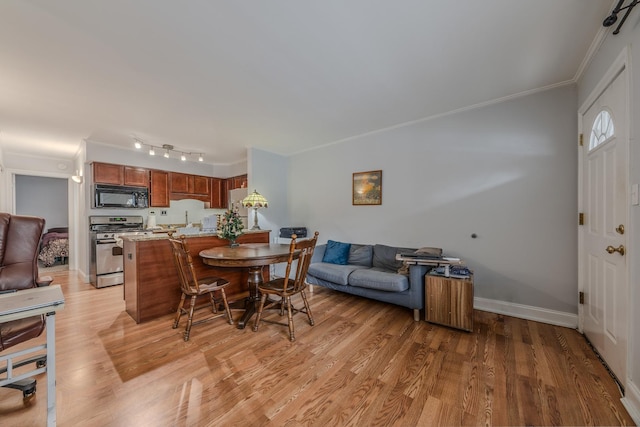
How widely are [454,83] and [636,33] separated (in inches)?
45.9

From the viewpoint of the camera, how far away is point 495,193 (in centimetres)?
278

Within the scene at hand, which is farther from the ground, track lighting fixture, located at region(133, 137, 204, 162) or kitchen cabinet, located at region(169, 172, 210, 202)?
track lighting fixture, located at region(133, 137, 204, 162)

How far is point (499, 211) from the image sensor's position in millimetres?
2758

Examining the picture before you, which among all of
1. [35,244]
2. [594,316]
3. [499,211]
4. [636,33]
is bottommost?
[594,316]

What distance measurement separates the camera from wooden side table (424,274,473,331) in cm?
232

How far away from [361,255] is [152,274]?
262 centimetres

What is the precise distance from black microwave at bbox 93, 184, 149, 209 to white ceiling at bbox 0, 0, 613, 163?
45.3 inches

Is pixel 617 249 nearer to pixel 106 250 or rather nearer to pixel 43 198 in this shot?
pixel 106 250

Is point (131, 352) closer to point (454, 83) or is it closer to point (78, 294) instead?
point (78, 294)

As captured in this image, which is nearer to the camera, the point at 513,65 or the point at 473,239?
the point at 513,65

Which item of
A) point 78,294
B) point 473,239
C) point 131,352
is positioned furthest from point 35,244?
point 473,239

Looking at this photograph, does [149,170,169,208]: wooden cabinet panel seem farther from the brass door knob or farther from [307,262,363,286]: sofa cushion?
the brass door knob

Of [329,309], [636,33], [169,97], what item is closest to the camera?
[636,33]

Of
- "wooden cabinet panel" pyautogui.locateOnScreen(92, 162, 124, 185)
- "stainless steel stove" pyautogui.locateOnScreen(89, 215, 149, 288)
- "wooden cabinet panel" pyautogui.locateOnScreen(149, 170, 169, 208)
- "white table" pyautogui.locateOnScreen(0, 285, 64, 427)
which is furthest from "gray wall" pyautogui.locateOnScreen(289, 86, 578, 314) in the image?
"wooden cabinet panel" pyautogui.locateOnScreen(92, 162, 124, 185)
